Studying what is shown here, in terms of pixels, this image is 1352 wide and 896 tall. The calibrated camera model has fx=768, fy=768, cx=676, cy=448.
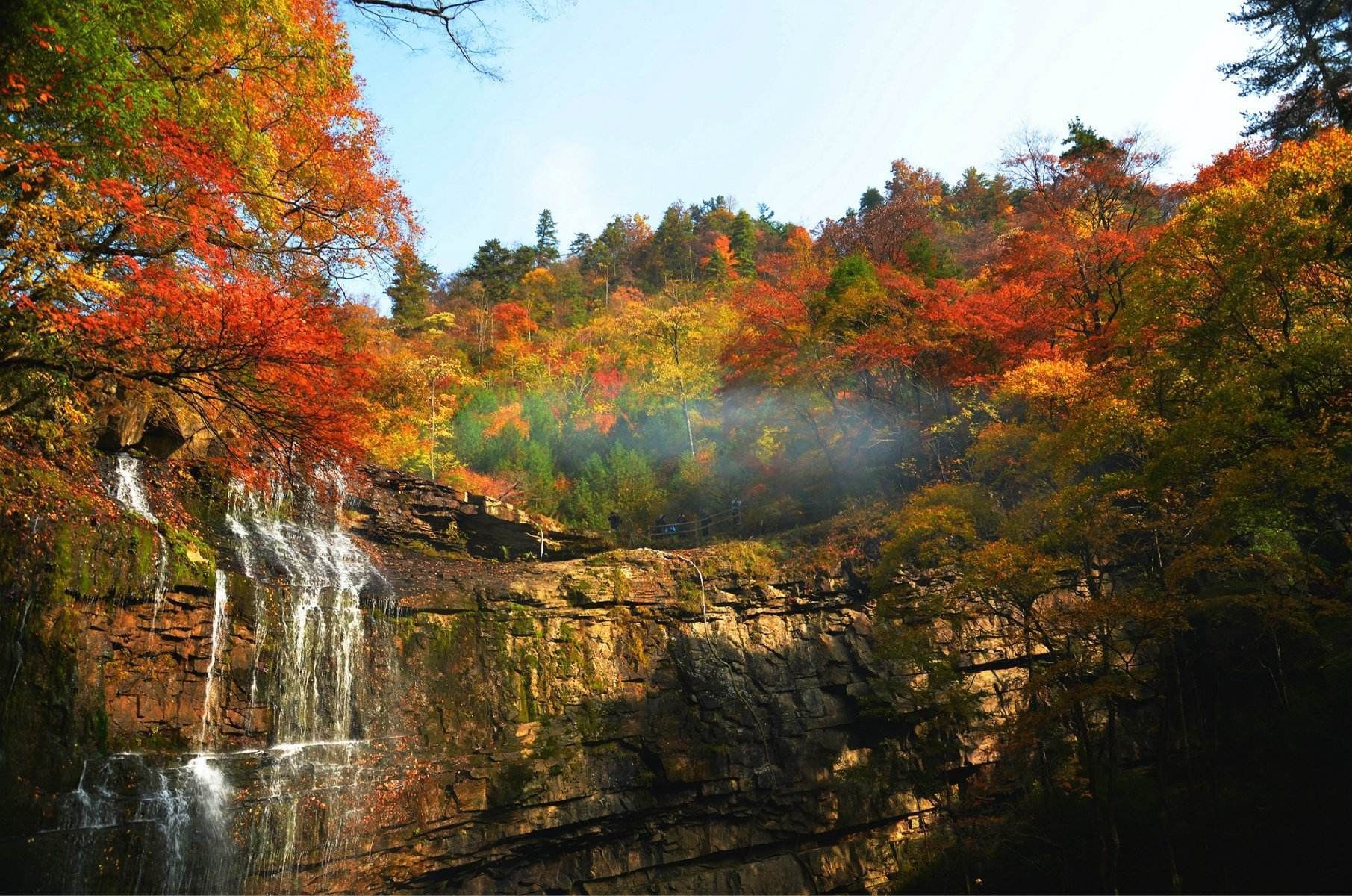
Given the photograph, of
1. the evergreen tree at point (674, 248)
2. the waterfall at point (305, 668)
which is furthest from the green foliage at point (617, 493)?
the evergreen tree at point (674, 248)

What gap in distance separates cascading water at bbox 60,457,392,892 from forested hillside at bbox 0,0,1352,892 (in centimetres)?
230

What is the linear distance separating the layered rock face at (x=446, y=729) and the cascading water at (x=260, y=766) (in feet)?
0.13

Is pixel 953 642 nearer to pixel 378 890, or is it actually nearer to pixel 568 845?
pixel 568 845

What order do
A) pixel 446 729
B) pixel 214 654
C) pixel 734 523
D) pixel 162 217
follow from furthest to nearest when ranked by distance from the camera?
pixel 734 523
pixel 446 729
pixel 214 654
pixel 162 217

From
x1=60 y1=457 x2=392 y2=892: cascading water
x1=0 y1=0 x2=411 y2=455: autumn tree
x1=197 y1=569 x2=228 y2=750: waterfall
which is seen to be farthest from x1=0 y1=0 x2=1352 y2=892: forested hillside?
x1=60 y1=457 x2=392 y2=892: cascading water

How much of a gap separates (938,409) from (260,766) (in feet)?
63.5

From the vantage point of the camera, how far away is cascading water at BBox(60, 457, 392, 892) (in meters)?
11.0

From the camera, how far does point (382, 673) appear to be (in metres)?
15.4

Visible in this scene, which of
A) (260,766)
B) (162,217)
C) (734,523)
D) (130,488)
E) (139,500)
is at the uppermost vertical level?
(162,217)

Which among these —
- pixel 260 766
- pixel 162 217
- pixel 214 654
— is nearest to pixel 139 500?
pixel 214 654

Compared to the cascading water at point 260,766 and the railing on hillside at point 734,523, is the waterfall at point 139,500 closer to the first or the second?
the cascading water at point 260,766

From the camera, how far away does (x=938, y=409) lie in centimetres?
2333

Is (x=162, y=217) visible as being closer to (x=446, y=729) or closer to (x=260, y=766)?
(x=260, y=766)

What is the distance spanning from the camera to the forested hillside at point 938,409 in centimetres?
765
